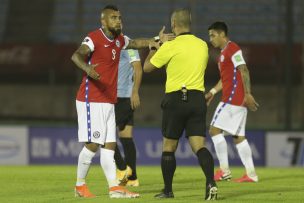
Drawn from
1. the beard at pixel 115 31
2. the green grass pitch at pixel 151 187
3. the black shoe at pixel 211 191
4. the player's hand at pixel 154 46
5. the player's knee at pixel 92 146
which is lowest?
the green grass pitch at pixel 151 187

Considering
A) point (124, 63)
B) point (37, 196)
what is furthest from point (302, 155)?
point (37, 196)

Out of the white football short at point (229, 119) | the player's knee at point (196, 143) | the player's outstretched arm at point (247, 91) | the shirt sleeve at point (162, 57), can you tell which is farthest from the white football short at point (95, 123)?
the white football short at point (229, 119)

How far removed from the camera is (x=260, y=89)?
24125 mm

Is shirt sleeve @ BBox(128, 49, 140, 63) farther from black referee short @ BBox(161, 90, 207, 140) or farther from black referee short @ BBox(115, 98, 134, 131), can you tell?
black referee short @ BBox(161, 90, 207, 140)

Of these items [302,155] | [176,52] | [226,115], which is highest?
[176,52]

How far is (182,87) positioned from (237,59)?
8.85ft

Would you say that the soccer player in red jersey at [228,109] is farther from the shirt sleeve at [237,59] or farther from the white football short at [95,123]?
the white football short at [95,123]

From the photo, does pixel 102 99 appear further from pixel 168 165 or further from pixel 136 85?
pixel 136 85

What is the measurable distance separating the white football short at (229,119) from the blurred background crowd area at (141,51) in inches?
393

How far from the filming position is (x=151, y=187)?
11.6 meters

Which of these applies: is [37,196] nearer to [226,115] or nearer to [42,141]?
[226,115]

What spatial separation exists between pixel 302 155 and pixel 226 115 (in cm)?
587

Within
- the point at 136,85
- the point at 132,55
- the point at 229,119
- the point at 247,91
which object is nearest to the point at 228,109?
the point at 229,119

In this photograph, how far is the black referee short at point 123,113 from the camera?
476 inches
